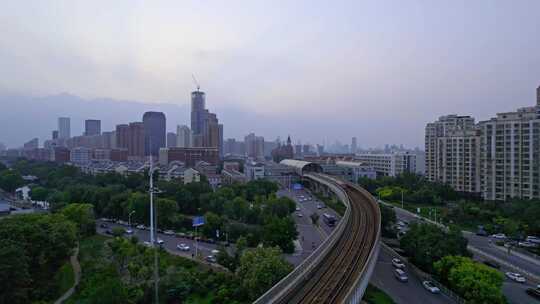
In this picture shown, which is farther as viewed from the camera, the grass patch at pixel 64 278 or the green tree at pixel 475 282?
the grass patch at pixel 64 278

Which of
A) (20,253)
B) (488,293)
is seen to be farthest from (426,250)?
(20,253)

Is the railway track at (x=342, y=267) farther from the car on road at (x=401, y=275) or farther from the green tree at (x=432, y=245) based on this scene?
the green tree at (x=432, y=245)

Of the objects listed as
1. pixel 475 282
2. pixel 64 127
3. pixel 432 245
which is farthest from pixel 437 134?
pixel 64 127

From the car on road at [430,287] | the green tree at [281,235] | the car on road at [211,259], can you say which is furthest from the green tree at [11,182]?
the car on road at [430,287]

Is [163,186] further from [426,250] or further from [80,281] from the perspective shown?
[426,250]

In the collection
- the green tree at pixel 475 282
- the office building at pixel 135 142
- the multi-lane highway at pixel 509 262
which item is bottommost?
the multi-lane highway at pixel 509 262

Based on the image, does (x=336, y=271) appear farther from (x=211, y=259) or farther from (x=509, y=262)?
(x=509, y=262)

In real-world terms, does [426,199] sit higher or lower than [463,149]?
lower
